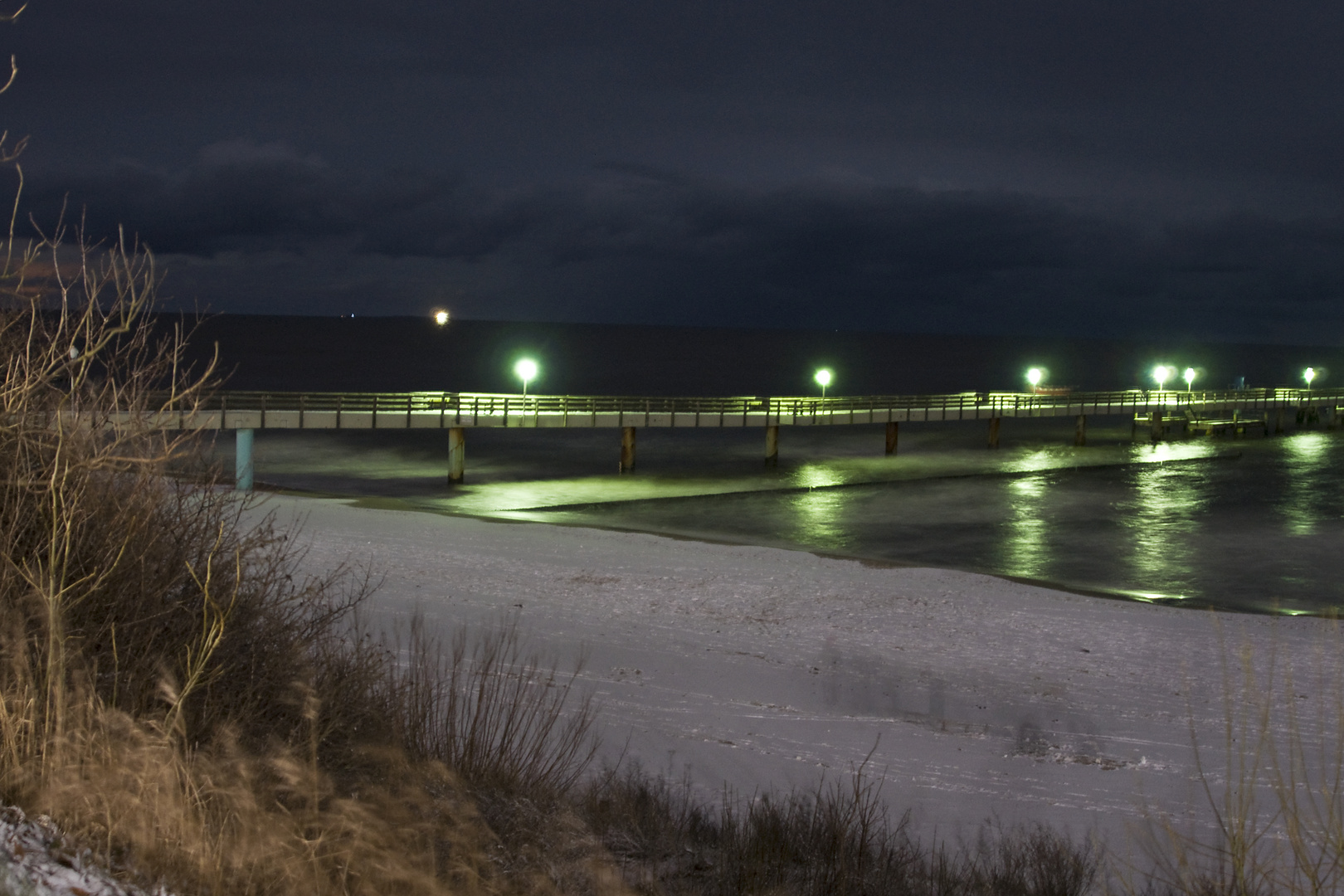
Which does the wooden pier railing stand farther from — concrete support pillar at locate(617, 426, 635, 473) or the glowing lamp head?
the glowing lamp head

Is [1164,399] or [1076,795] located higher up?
[1164,399]

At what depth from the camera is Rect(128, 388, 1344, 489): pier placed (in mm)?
34656

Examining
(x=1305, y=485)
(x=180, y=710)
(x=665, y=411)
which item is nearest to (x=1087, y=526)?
(x=1305, y=485)

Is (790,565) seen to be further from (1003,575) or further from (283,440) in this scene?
(283,440)

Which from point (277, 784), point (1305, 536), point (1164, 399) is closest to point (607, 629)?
point (277, 784)

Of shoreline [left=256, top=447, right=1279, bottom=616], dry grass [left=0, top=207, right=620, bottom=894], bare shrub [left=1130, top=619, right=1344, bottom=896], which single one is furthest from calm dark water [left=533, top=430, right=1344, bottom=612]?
dry grass [left=0, top=207, right=620, bottom=894]

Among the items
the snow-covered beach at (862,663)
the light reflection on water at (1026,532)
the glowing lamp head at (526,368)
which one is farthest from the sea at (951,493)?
the glowing lamp head at (526,368)

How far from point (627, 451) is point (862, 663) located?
28111 mm

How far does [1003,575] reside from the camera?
22.6 meters

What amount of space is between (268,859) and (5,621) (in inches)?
73.4

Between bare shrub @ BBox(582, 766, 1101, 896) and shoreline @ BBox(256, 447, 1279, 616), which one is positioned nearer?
bare shrub @ BBox(582, 766, 1101, 896)

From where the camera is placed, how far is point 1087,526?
30.3m

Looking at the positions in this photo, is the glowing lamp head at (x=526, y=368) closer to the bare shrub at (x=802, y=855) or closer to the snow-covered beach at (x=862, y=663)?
the snow-covered beach at (x=862, y=663)

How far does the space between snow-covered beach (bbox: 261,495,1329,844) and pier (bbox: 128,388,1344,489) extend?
28.0ft
